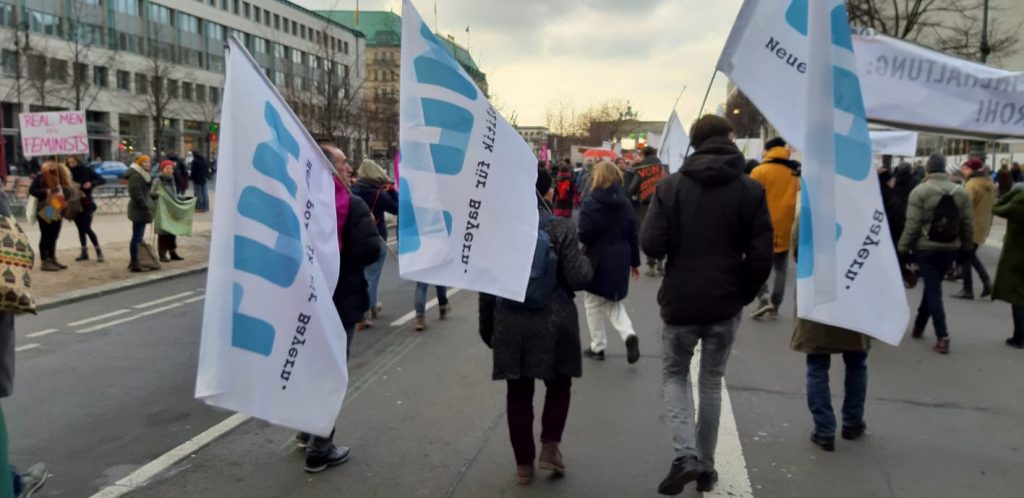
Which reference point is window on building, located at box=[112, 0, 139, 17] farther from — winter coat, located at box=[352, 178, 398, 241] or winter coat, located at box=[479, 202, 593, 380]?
winter coat, located at box=[479, 202, 593, 380]

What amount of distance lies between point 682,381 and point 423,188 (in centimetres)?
168

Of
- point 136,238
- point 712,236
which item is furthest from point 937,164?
point 136,238

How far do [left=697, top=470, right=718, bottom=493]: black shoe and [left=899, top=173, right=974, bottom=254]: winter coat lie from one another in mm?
4075

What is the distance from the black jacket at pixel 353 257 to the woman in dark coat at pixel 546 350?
0.79 metres

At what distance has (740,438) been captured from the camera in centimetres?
492

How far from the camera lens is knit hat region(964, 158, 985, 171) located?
10250mm

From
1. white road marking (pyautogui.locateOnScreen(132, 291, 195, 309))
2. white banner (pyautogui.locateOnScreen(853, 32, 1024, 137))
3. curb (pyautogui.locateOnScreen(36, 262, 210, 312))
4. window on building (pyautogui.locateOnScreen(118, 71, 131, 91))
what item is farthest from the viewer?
window on building (pyautogui.locateOnScreen(118, 71, 131, 91))

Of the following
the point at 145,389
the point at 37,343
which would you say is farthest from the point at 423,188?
the point at 37,343

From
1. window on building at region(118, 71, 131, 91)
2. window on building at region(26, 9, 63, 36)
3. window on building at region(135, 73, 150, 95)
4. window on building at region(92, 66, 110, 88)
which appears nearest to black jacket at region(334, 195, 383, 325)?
window on building at region(26, 9, 63, 36)

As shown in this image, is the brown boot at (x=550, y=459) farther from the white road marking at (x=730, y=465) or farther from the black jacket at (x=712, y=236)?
the black jacket at (x=712, y=236)

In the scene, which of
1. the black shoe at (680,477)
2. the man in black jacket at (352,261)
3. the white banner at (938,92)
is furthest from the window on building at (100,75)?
the black shoe at (680,477)

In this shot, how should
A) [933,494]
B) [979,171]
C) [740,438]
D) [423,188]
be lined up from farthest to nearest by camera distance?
[979,171] → [740,438] → [933,494] → [423,188]

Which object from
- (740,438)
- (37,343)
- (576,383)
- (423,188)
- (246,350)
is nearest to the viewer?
(246,350)

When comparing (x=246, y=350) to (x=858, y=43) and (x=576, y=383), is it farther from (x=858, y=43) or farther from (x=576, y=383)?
(x=858, y=43)
